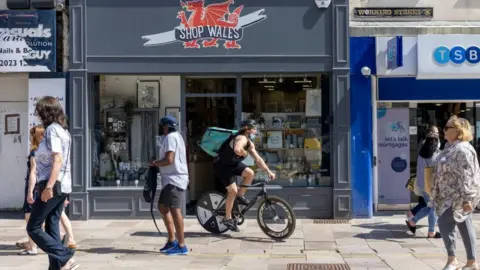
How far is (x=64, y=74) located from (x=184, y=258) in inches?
188

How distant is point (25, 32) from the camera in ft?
35.3

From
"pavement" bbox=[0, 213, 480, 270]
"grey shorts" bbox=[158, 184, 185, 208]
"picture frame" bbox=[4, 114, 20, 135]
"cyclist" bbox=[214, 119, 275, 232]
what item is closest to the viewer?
"pavement" bbox=[0, 213, 480, 270]

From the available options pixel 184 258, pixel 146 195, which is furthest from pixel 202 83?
pixel 184 258

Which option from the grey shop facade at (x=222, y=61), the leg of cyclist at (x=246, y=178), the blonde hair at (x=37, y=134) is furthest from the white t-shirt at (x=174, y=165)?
the grey shop facade at (x=222, y=61)

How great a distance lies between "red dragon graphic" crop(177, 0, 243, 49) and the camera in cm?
1077

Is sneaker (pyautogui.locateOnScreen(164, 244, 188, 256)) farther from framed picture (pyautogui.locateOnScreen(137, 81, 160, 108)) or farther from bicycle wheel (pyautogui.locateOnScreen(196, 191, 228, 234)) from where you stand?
framed picture (pyautogui.locateOnScreen(137, 81, 160, 108))

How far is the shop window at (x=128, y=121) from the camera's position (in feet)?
36.6

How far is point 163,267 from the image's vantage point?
7.22 metres

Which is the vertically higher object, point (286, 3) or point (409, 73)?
point (286, 3)

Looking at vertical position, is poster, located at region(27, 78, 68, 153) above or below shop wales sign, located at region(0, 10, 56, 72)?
below

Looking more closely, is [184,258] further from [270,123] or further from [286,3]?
[286,3]

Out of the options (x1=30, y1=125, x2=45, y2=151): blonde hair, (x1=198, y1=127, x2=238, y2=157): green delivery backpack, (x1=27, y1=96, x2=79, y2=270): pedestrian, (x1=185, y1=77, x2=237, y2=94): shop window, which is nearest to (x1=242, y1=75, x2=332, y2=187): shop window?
(x1=185, y1=77, x2=237, y2=94): shop window

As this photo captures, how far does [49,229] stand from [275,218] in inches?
138

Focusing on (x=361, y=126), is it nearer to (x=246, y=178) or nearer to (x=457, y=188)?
(x=246, y=178)
